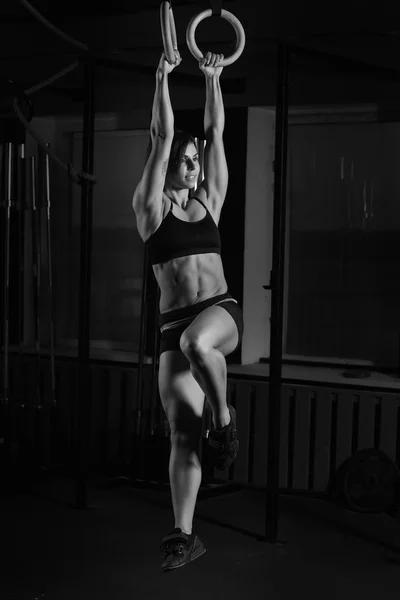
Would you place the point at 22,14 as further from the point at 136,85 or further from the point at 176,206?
the point at 176,206

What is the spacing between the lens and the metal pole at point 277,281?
4719 millimetres

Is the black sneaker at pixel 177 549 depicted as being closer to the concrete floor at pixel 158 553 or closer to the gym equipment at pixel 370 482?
the concrete floor at pixel 158 553

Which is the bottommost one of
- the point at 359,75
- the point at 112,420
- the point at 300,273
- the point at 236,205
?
the point at 112,420

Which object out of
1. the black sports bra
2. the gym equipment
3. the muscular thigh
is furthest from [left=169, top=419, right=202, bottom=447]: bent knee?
the gym equipment

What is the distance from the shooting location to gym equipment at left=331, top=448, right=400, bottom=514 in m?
5.53

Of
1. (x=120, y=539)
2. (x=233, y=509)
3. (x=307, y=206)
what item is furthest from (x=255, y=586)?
(x=307, y=206)

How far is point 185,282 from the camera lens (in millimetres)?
3010

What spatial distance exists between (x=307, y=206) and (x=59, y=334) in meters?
2.27

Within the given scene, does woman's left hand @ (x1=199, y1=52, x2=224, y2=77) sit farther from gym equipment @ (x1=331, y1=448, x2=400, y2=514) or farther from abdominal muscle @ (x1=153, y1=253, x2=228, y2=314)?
gym equipment @ (x1=331, y1=448, x2=400, y2=514)

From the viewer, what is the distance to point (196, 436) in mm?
3016

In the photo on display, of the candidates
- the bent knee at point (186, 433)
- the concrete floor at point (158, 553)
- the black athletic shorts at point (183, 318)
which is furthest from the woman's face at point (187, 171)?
the concrete floor at point (158, 553)

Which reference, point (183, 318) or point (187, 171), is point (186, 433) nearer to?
point (183, 318)

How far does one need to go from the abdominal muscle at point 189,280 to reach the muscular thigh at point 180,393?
0.18 meters

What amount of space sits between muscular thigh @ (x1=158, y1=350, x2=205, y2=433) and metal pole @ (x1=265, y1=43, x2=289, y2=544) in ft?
6.11
